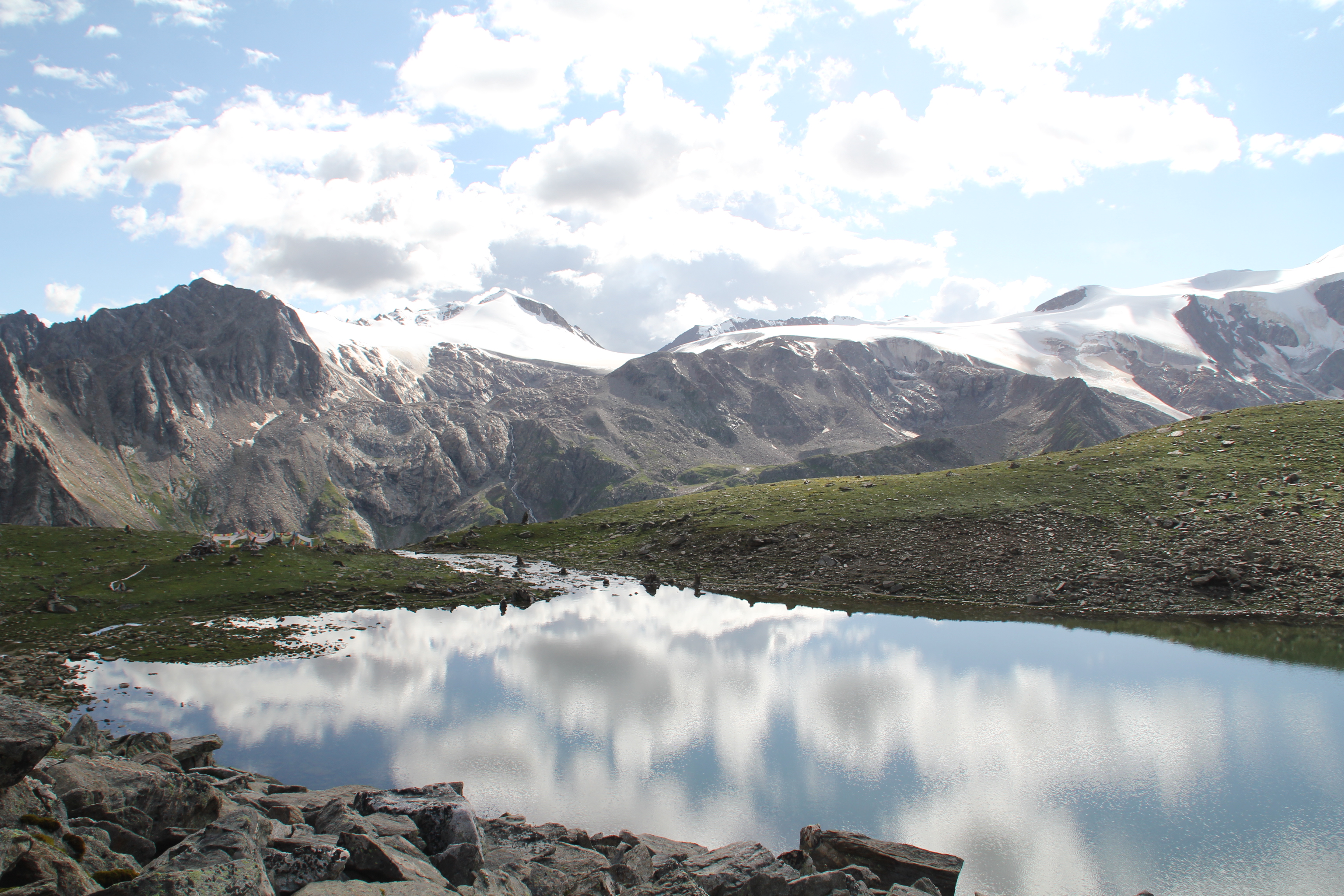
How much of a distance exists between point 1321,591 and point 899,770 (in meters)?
33.3

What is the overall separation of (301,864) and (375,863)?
43.5 inches

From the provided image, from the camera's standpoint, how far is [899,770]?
20125mm

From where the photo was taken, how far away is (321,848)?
11.6 m

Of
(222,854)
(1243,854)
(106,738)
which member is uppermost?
(222,854)

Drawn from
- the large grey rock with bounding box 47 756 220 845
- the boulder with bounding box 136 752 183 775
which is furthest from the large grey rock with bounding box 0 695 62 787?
the boulder with bounding box 136 752 183 775

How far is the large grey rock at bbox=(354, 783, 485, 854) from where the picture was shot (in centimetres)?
1405

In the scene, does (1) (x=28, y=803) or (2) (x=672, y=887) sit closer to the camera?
(1) (x=28, y=803)

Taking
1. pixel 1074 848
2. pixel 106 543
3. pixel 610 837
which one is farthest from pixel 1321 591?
pixel 106 543

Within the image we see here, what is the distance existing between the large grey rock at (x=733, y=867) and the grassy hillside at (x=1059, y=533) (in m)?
30.5

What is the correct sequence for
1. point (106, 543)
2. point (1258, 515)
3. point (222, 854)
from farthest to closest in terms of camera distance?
point (106, 543) → point (1258, 515) → point (222, 854)

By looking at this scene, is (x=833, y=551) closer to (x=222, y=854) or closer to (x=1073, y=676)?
(x=1073, y=676)

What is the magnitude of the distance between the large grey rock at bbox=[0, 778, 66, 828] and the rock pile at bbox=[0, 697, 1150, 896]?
0.09 feet

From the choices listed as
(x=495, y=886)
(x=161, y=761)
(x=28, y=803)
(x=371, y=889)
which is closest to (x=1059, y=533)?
(x=495, y=886)

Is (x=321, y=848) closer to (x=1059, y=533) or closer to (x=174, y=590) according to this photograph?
(x=174, y=590)
